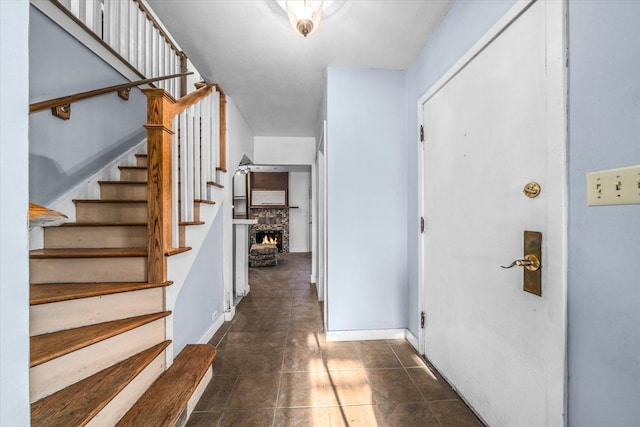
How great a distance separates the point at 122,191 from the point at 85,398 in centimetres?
162

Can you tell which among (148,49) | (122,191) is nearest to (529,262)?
(122,191)

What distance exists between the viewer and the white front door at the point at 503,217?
0.98 meters

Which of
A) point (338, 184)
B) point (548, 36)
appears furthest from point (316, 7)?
point (338, 184)

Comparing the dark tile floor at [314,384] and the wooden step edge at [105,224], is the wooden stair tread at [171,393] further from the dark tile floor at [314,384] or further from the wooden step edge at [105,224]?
the wooden step edge at [105,224]

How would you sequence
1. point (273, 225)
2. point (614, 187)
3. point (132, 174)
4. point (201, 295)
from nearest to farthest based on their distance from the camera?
point (614, 187) → point (201, 295) → point (132, 174) → point (273, 225)

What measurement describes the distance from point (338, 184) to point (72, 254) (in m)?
1.86

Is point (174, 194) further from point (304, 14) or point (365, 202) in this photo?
point (365, 202)

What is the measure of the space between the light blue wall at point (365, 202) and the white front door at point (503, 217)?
52cm

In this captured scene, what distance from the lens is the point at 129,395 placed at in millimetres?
1271

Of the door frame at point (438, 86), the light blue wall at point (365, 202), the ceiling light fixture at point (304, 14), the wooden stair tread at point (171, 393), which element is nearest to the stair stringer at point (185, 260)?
the wooden stair tread at point (171, 393)

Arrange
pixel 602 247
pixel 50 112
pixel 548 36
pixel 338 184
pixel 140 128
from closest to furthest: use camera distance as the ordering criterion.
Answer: pixel 602 247 < pixel 548 36 < pixel 50 112 < pixel 338 184 < pixel 140 128

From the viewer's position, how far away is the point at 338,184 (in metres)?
2.30

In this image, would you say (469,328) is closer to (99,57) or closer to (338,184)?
(338,184)

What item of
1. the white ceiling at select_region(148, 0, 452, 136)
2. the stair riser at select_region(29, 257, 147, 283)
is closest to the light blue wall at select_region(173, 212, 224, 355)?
the stair riser at select_region(29, 257, 147, 283)
